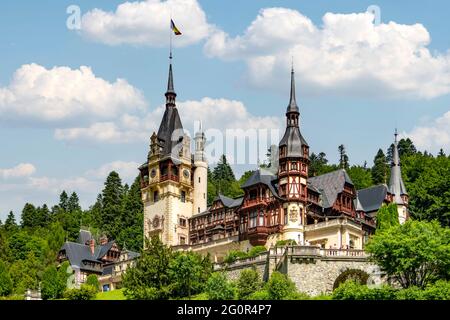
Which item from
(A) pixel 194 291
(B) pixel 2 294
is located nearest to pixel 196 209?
(B) pixel 2 294

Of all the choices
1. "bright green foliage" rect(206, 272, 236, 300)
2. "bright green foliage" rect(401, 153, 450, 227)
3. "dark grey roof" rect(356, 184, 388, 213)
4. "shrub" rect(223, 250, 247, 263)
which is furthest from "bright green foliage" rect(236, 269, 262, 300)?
"bright green foliage" rect(401, 153, 450, 227)

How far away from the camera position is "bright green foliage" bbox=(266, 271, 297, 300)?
51906 millimetres

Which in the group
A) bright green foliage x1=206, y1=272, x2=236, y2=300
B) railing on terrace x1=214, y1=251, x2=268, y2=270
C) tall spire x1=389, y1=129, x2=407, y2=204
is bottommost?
bright green foliage x1=206, y1=272, x2=236, y2=300

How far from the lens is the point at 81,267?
91.7 m

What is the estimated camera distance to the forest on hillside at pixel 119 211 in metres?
91.6

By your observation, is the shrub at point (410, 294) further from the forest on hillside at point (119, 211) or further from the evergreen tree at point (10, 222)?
the evergreen tree at point (10, 222)

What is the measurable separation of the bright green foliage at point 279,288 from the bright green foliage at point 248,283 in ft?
9.69

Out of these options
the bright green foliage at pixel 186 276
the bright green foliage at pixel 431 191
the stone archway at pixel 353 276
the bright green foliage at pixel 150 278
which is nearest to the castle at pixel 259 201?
the stone archway at pixel 353 276

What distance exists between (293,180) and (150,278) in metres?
18.1

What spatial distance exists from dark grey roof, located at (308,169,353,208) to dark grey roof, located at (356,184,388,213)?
361cm

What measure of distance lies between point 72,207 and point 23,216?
1272cm

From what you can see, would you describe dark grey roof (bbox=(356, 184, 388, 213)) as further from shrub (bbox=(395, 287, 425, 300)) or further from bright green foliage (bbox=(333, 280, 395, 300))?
shrub (bbox=(395, 287, 425, 300))

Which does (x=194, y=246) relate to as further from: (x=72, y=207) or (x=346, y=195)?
(x=72, y=207)

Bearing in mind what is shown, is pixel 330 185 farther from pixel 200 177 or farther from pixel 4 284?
pixel 4 284
